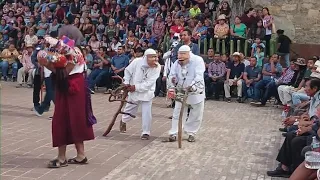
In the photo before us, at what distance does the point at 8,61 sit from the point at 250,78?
814 centimetres

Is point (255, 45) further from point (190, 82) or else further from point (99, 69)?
point (190, 82)

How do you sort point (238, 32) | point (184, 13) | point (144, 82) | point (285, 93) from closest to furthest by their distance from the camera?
point (144, 82) → point (285, 93) → point (238, 32) → point (184, 13)

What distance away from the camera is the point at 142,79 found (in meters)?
9.48

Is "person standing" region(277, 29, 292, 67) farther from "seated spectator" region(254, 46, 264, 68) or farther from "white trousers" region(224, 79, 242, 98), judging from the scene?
"white trousers" region(224, 79, 242, 98)

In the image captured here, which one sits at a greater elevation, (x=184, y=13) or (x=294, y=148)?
(x=184, y=13)

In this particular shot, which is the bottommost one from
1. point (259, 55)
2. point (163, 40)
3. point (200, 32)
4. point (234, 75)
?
point (234, 75)

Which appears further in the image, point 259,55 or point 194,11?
point 194,11

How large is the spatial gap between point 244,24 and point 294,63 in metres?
4.02

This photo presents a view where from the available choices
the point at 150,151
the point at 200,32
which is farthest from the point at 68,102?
the point at 200,32

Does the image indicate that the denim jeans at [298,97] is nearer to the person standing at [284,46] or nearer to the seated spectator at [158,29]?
the person standing at [284,46]

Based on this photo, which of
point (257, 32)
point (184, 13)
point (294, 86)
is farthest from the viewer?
point (184, 13)

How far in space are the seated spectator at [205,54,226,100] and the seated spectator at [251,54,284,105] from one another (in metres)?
1.09

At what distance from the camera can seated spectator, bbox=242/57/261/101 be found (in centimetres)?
1531

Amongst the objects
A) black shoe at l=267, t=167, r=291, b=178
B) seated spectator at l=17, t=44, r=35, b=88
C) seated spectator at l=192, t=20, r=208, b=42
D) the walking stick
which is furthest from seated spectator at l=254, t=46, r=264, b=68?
black shoe at l=267, t=167, r=291, b=178
